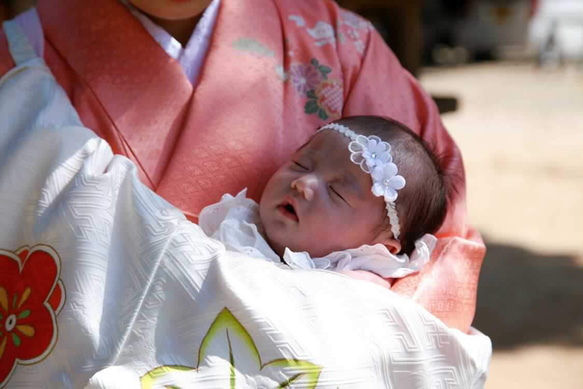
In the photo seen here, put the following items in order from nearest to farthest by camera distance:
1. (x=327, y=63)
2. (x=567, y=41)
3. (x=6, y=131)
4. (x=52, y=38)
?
(x=6, y=131)
(x=52, y=38)
(x=327, y=63)
(x=567, y=41)

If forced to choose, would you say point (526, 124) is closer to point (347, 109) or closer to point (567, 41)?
point (347, 109)

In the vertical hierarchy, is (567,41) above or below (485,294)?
below

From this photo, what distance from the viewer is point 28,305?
1.52m

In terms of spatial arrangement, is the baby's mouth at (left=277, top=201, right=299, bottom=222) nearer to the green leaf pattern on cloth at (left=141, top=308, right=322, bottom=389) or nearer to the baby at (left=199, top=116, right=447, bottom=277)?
the baby at (left=199, top=116, right=447, bottom=277)

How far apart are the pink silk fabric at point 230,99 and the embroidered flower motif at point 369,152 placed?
0.27 m

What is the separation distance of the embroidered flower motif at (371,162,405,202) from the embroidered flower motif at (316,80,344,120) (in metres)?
0.42

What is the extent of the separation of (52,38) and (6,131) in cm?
35

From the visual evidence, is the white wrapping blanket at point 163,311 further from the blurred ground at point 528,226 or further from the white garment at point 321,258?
the blurred ground at point 528,226

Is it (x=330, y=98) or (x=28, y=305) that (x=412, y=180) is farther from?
(x=28, y=305)

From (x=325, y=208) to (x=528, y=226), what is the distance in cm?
397

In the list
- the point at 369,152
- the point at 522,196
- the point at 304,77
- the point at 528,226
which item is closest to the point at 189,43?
the point at 304,77

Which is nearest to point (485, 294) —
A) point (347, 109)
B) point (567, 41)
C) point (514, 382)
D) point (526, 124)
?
point (514, 382)

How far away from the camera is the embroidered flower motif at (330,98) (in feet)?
6.79

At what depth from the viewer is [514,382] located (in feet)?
10.2
